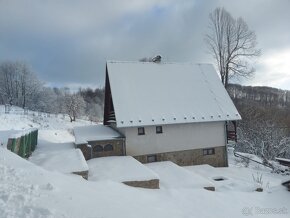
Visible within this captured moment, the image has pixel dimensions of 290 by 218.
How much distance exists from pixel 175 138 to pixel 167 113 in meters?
1.78

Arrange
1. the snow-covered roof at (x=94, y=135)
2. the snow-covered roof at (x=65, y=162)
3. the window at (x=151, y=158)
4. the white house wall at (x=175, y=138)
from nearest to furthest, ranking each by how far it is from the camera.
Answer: the snow-covered roof at (x=65, y=162) < the snow-covered roof at (x=94, y=135) < the white house wall at (x=175, y=138) < the window at (x=151, y=158)

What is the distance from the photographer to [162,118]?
57.6 feet

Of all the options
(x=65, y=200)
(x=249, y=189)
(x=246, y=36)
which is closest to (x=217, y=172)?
(x=249, y=189)

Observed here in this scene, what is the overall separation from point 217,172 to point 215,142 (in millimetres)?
3076

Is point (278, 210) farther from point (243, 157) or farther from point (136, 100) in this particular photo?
point (243, 157)

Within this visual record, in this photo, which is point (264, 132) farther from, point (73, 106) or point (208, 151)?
point (73, 106)

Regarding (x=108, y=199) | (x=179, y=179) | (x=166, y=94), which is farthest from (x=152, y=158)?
(x=108, y=199)

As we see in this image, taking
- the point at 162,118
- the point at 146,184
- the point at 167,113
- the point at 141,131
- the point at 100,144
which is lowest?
the point at 146,184

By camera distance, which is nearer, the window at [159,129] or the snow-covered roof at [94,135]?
the snow-covered roof at [94,135]

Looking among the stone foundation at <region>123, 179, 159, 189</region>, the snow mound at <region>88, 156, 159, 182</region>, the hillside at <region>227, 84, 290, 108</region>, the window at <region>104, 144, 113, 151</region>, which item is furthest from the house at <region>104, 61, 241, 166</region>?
the hillside at <region>227, 84, 290, 108</region>

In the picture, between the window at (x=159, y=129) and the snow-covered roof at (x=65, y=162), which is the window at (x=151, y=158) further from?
the snow-covered roof at (x=65, y=162)

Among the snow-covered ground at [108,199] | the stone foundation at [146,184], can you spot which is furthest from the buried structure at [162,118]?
the stone foundation at [146,184]

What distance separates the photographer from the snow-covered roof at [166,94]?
693 inches

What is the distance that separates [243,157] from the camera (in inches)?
858
